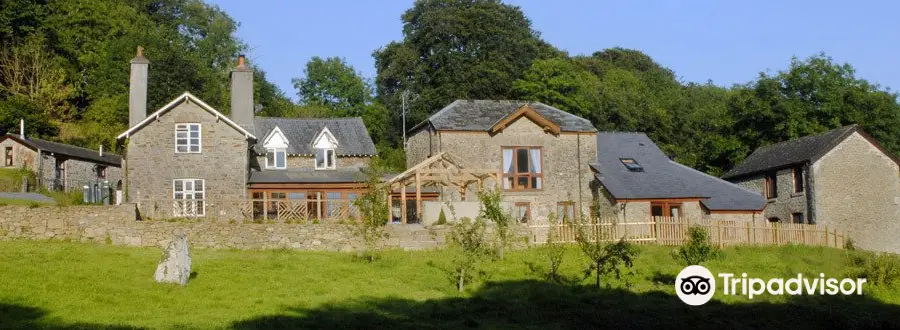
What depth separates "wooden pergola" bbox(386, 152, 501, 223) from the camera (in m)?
38.9

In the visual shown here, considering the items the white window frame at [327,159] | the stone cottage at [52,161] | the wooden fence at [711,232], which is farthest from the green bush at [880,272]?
the stone cottage at [52,161]

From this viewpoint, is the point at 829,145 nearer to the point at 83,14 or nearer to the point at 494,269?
the point at 494,269

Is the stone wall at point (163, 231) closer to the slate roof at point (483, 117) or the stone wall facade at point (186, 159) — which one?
the stone wall facade at point (186, 159)

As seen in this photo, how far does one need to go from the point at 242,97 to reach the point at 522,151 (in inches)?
539

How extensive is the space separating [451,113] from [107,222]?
17786 millimetres

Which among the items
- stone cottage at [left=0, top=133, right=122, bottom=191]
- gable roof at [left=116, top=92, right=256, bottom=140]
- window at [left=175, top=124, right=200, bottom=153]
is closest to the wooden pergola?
gable roof at [left=116, top=92, right=256, bottom=140]

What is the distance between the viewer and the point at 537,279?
2853 centimetres

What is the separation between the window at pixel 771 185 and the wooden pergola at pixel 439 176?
1682 centimetres

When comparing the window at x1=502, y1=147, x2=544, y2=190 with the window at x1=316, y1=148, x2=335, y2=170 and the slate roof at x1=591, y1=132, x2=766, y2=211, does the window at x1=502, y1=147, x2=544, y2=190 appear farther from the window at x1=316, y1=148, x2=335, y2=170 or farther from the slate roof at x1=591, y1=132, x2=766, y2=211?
the window at x1=316, y1=148, x2=335, y2=170

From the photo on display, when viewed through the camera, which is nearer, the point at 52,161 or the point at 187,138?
the point at 187,138

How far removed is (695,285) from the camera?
28.1 metres

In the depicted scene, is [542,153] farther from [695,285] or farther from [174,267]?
[174,267]

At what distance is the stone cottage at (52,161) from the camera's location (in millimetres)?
48875

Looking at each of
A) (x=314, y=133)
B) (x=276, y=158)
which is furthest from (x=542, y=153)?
(x=276, y=158)
